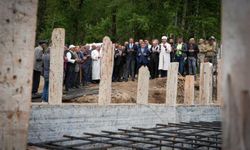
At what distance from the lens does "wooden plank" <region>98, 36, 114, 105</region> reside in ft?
23.1

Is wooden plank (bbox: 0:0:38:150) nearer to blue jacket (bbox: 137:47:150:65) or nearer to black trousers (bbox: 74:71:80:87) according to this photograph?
black trousers (bbox: 74:71:80:87)

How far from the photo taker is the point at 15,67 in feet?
13.0

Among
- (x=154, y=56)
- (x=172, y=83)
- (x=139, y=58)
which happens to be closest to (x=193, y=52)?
(x=154, y=56)

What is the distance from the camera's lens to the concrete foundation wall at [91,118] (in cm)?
583

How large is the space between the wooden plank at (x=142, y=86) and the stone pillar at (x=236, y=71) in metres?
6.25

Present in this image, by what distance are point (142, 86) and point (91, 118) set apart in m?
1.70

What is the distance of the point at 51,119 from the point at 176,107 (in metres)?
3.43

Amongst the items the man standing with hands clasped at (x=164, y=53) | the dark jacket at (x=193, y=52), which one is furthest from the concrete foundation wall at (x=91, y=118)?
the dark jacket at (x=193, y=52)

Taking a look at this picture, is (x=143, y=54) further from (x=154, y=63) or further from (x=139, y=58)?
(x=154, y=63)

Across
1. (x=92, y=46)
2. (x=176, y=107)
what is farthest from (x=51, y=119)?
(x=92, y=46)

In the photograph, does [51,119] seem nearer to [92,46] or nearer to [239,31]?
[239,31]

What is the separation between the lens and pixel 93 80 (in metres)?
15.6

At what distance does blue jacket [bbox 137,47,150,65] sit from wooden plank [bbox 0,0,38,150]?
424 inches

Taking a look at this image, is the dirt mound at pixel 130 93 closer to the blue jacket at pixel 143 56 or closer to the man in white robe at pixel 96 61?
the man in white robe at pixel 96 61
